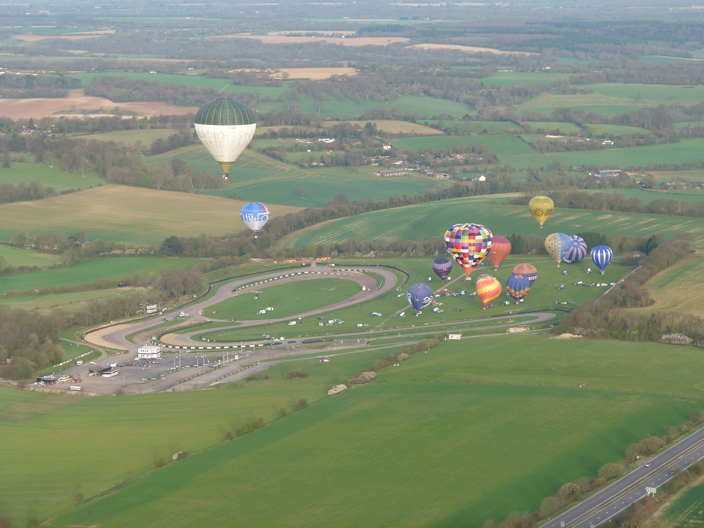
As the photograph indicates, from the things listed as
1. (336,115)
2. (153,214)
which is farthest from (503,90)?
(153,214)

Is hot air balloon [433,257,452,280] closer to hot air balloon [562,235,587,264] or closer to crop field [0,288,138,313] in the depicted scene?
hot air balloon [562,235,587,264]

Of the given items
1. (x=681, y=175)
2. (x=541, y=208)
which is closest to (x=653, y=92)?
(x=681, y=175)

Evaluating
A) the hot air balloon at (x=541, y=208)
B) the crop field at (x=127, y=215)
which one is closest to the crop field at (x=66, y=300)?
the crop field at (x=127, y=215)

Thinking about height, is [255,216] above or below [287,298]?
above

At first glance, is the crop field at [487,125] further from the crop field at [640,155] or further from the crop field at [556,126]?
the crop field at [640,155]

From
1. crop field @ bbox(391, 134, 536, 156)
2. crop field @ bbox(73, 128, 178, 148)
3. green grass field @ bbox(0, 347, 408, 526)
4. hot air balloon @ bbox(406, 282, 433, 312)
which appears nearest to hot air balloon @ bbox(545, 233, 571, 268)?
hot air balloon @ bbox(406, 282, 433, 312)

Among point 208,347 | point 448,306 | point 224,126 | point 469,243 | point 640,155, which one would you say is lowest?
point 208,347

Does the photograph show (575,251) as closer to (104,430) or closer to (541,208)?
(541,208)

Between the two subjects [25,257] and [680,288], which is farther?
[25,257]
